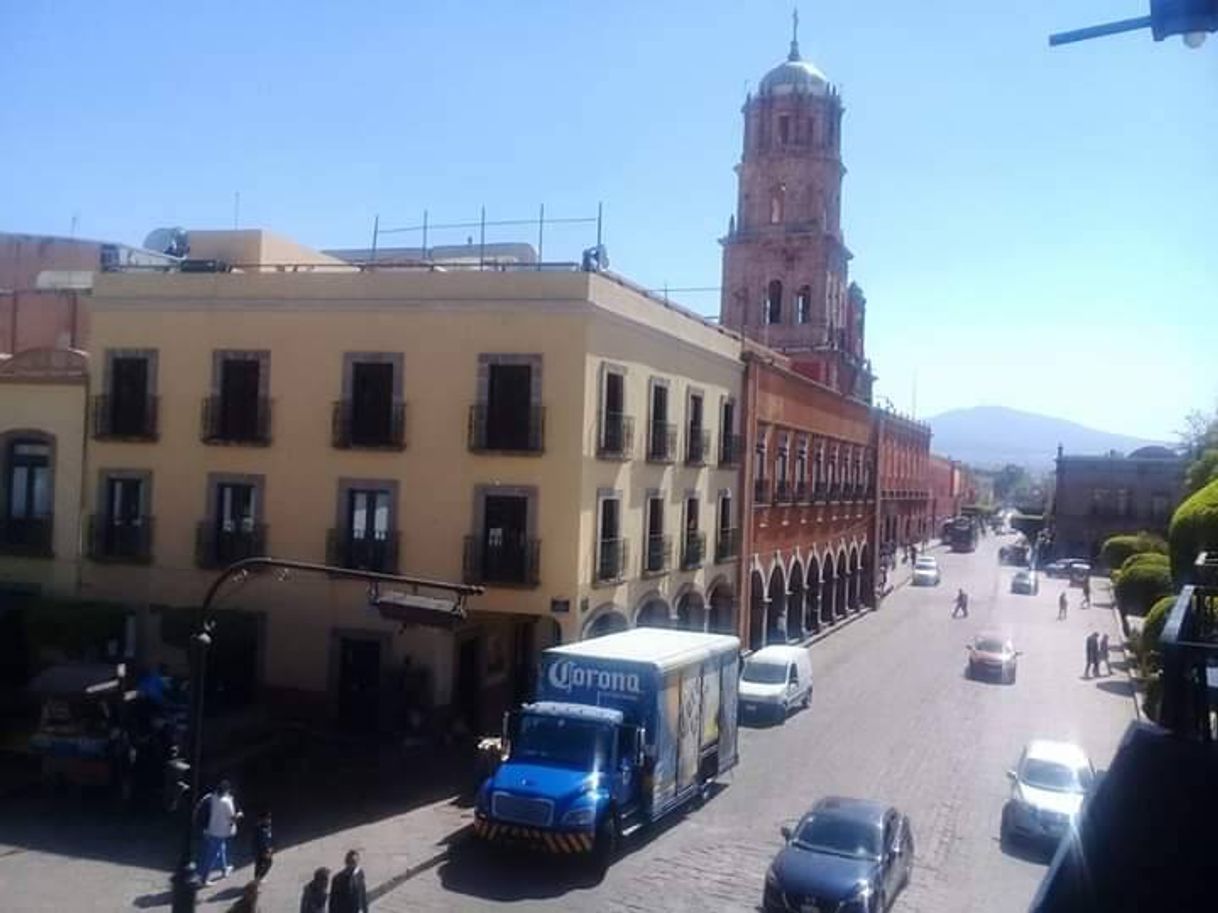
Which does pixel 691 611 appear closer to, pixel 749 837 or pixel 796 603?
Answer: pixel 796 603

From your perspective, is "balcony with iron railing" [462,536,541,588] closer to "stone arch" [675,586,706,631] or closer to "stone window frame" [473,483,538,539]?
"stone window frame" [473,483,538,539]

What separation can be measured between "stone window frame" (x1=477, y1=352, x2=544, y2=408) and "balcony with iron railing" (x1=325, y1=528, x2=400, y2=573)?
3623mm

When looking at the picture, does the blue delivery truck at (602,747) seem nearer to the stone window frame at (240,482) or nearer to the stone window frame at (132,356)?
the stone window frame at (240,482)

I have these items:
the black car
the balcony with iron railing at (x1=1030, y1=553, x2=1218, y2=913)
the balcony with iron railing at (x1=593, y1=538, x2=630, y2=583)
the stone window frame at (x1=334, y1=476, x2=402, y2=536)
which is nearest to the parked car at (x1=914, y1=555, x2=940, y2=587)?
the balcony with iron railing at (x1=593, y1=538, x2=630, y2=583)

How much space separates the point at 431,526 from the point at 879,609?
37.4 meters

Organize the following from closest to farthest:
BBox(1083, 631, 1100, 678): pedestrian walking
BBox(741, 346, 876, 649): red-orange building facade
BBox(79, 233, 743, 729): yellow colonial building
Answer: BBox(79, 233, 743, 729): yellow colonial building → BBox(741, 346, 876, 649): red-orange building facade → BBox(1083, 631, 1100, 678): pedestrian walking

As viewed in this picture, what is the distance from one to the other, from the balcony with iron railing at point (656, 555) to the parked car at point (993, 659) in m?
13.2

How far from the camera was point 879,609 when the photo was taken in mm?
57594

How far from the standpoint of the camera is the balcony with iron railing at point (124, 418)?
2673 centimetres

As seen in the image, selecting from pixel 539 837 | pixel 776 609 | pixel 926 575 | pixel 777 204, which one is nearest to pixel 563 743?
pixel 539 837

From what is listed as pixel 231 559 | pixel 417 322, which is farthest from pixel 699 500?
pixel 231 559

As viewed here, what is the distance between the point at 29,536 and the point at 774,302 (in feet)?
121

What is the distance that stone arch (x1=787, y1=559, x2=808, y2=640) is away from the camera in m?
43.4

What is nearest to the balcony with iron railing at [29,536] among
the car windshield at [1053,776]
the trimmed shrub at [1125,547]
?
the car windshield at [1053,776]
